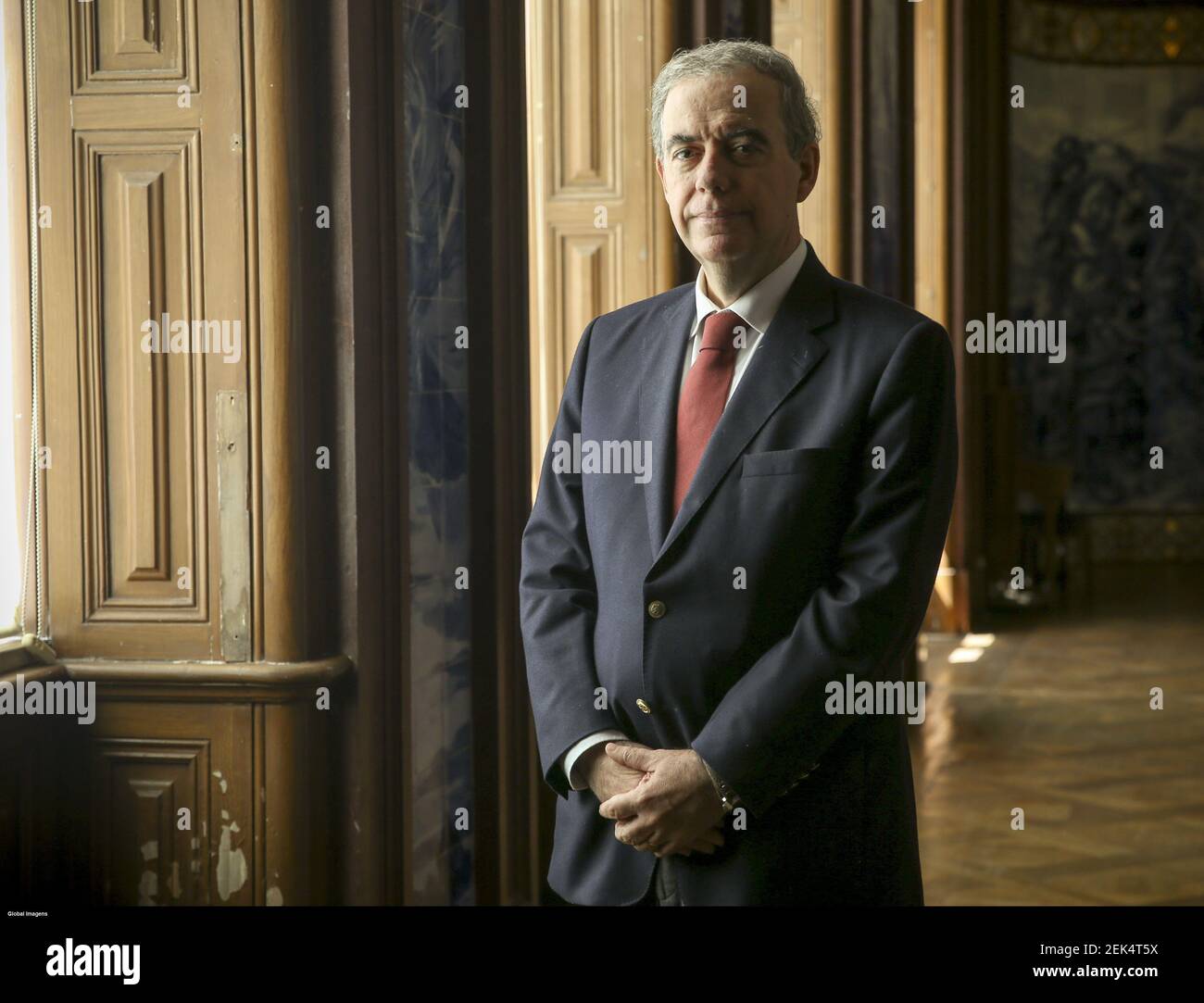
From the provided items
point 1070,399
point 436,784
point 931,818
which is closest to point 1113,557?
point 1070,399

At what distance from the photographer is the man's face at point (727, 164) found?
78.7 inches

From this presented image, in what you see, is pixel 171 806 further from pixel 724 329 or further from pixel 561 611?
pixel 724 329

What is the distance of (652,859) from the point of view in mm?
2072

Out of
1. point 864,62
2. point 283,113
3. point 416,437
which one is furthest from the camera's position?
point 864,62

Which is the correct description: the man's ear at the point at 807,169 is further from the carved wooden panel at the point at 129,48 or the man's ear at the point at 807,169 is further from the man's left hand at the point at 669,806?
the carved wooden panel at the point at 129,48

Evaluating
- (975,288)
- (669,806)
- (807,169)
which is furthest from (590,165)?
(975,288)

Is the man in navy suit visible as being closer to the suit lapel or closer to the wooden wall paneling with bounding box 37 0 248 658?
the suit lapel

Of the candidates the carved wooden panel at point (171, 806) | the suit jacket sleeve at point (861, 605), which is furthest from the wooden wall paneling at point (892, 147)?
the suit jacket sleeve at point (861, 605)

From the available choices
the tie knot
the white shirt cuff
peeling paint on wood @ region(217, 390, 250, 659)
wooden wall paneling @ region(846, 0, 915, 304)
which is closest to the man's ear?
the tie knot

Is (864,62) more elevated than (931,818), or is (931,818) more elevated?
(864,62)

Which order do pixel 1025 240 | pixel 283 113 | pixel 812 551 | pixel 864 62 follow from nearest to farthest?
pixel 812 551
pixel 283 113
pixel 864 62
pixel 1025 240

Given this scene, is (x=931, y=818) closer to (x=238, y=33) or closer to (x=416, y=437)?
(x=416, y=437)

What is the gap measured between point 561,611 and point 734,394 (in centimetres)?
42

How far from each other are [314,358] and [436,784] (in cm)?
104
